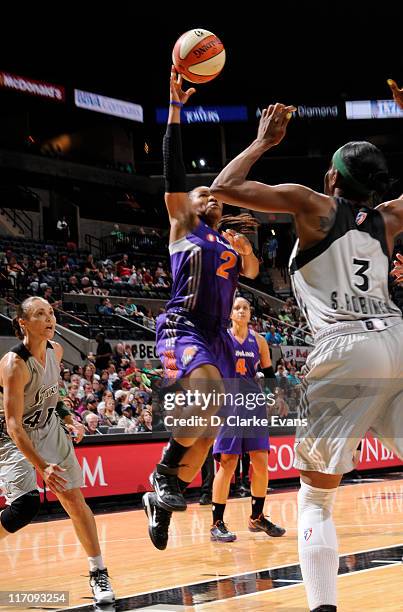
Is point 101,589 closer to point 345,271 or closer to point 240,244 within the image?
point 240,244

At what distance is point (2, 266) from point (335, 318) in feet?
56.3

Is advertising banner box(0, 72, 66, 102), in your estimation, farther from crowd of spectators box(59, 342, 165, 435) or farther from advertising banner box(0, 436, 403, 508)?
advertising banner box(0, 436, 403, 508)

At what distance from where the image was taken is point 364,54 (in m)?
29.5

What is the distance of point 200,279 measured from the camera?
5316 millimetres

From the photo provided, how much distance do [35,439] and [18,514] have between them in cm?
50

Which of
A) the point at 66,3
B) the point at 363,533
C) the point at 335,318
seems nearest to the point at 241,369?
the point at 363,533

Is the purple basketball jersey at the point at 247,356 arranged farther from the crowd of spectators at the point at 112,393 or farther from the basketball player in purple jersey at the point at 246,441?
the crowd of spectators at the point at 112,393

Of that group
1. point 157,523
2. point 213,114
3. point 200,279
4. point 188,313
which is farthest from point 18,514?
point 213,114

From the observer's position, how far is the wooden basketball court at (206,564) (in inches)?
216

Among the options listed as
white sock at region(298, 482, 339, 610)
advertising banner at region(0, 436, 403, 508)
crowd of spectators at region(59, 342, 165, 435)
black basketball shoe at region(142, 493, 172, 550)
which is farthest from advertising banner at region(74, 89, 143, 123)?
white sock at region(298, 482, 339, 610)

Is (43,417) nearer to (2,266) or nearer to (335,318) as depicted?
(335,318)

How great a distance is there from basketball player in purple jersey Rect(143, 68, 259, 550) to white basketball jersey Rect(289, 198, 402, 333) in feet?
4.30

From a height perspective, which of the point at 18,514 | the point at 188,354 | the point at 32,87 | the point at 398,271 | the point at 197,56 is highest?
the point at 32,87

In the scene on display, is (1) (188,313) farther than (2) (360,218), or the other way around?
(1) (188,313)
